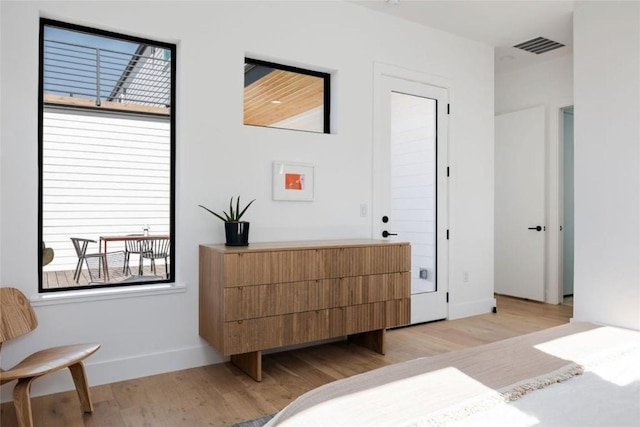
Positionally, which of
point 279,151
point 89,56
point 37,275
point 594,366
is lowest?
point 594,366

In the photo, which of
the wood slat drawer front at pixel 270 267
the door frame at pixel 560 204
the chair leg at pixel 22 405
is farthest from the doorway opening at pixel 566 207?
the chair leg at pixel 22 405

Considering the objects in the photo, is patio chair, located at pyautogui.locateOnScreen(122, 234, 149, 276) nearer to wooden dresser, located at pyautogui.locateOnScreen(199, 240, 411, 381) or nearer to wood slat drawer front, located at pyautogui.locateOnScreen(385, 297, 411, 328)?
wooden dresser, located at pyautogui.locateOnScreen(199, 240, 411, 381)

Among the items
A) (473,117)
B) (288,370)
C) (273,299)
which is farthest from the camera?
(473,117)

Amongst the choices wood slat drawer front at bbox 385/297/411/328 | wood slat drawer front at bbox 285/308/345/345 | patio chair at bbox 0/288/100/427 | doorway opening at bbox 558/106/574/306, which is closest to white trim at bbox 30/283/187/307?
patio chair at bbox 0/288/100/427

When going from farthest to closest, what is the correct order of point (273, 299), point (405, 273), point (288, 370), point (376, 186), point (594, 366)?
1. point (376, 186)
2. point (405, 273)
3. point (288, 370)
4. point (273, 299)
5. point (594, 366)

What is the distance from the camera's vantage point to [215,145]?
3.06 m

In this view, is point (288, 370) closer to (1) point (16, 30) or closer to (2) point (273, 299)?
(2) point (273, 299)

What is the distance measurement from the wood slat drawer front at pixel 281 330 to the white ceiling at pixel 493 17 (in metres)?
2.53

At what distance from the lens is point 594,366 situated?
155 cm

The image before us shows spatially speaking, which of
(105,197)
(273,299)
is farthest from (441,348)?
(105,197)

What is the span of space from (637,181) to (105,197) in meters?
3.74

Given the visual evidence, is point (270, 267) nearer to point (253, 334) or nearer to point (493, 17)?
point (253, 334)

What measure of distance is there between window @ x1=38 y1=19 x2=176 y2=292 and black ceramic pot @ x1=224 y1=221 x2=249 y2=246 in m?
0.41

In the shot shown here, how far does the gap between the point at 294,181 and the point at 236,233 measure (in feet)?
2.28
